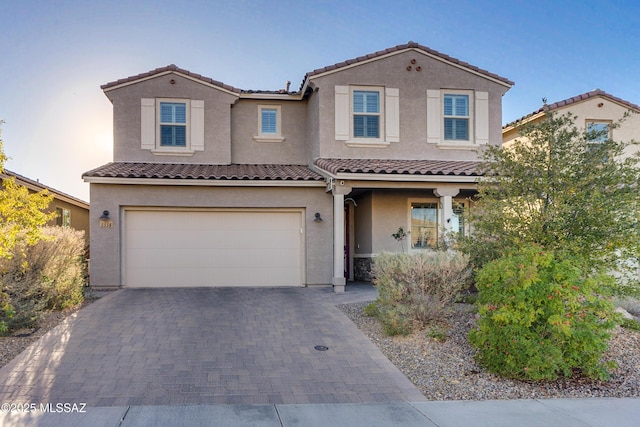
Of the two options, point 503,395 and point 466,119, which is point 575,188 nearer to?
point 503,395

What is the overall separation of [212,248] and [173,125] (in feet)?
14.0

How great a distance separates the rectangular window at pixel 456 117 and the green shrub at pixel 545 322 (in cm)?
885

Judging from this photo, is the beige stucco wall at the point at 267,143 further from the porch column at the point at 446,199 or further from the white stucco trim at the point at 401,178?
the porch column at the point at 446,199

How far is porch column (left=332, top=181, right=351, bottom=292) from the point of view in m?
12.0

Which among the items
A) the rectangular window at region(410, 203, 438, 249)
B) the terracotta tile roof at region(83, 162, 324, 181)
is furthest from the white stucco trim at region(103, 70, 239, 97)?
the rectangular window at region(410, 203, 438, 249)

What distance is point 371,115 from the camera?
14016 mm

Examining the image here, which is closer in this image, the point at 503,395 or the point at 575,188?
the point at 503,395

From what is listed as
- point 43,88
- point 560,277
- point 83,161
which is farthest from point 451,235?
point 83,161

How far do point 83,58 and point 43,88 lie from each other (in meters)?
1.58

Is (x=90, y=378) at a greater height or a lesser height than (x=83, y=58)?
lesser

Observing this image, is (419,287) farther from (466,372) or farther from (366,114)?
(366,114)

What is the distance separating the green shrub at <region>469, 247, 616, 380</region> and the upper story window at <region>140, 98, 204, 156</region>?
1079 centimetres

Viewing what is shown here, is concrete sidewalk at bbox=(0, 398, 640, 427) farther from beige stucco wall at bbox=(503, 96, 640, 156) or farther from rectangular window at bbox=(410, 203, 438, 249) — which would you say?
beige stucco wall at bbox=(503, 96, 640, 156)

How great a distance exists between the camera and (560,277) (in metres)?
5.88
